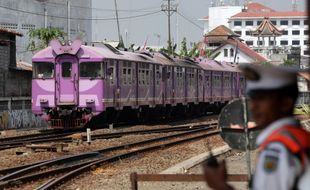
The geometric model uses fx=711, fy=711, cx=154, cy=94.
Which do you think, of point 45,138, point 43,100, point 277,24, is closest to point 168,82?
point 43,100

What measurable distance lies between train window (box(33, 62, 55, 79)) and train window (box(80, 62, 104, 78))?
1.17 meters

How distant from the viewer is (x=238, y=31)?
543ft

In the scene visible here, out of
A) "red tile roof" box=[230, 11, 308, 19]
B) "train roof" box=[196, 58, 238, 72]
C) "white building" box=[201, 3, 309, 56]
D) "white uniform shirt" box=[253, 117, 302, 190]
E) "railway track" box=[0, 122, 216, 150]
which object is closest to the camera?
"white uniform shirt" box=[253, 117, 302, 190]

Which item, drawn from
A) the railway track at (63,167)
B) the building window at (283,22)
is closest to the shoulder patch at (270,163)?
the railway track at (63,167)

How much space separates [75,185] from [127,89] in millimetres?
14189

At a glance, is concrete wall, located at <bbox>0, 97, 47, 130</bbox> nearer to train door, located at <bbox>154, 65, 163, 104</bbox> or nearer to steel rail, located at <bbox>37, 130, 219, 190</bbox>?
train door, located at <bbox>154, 65, 163, 104</bbox>

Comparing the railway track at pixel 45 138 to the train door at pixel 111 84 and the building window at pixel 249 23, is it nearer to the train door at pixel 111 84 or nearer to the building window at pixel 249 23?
the train door at pixel 111 84

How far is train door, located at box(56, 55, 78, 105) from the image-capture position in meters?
24.3

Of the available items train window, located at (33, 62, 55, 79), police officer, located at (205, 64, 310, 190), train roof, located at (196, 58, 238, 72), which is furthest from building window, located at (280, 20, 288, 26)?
police officer, located at (205, 64, 310, 190)

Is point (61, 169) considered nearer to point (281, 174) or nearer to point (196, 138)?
point (196, 138)

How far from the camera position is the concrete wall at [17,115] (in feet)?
89.0

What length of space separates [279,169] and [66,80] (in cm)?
2211

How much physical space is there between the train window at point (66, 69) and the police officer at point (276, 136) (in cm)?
2167

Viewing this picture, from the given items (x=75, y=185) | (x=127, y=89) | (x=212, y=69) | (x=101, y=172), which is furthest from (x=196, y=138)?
(x=212, y=69)
